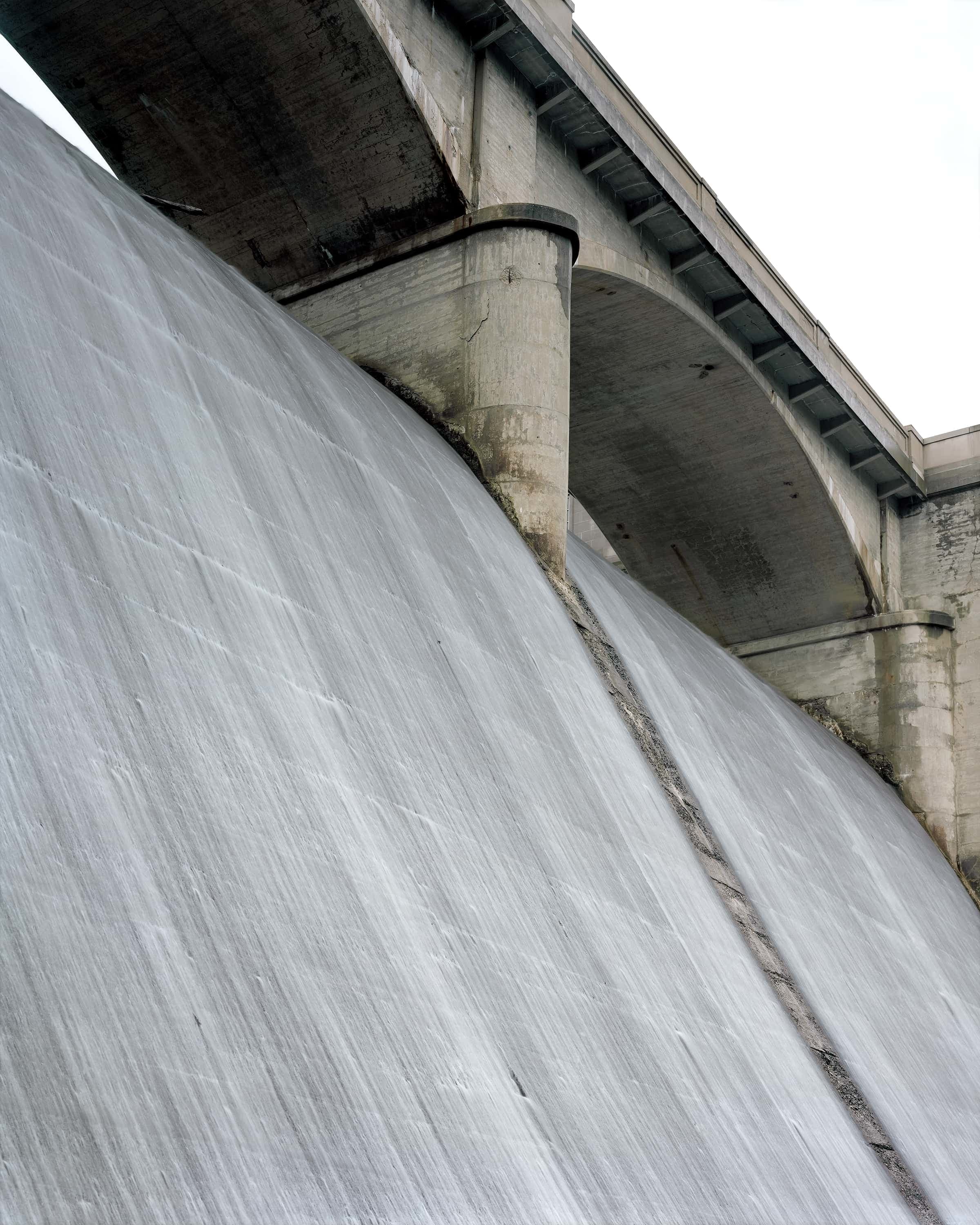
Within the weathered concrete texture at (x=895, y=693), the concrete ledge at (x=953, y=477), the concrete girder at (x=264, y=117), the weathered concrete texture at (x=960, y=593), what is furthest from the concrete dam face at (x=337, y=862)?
the concrete ledge at (x=953, y=477)

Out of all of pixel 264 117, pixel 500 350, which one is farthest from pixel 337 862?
pixel 264 117

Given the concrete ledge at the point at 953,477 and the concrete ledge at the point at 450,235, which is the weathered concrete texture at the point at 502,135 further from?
the concrete ledge at the point at 953,477

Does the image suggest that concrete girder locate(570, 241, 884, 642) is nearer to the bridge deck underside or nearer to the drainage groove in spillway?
the bridge deck underside

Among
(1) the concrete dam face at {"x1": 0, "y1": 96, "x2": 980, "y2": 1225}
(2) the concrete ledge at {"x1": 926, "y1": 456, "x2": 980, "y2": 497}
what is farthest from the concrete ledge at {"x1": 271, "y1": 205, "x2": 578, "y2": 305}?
(2) the concrete ledge at {"x1": 926, "y1": 456, "x2": 980, "y2": 497}

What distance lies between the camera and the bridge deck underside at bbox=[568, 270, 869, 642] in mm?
14086

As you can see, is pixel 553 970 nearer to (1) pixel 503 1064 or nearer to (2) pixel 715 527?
(1) pixel 503 1064

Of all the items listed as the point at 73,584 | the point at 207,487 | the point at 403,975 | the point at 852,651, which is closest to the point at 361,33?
the point at 207,487

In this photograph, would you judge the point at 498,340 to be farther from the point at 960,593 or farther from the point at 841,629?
the point at 960,593

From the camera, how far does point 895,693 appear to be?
16562 millimetres

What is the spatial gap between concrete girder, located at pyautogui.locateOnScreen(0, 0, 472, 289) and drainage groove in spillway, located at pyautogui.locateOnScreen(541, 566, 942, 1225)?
313cm

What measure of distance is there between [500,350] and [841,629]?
787 cm

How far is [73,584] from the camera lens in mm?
4711

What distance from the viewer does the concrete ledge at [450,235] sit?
34.8ft

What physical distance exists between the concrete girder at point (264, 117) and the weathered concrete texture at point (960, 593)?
8875mm
